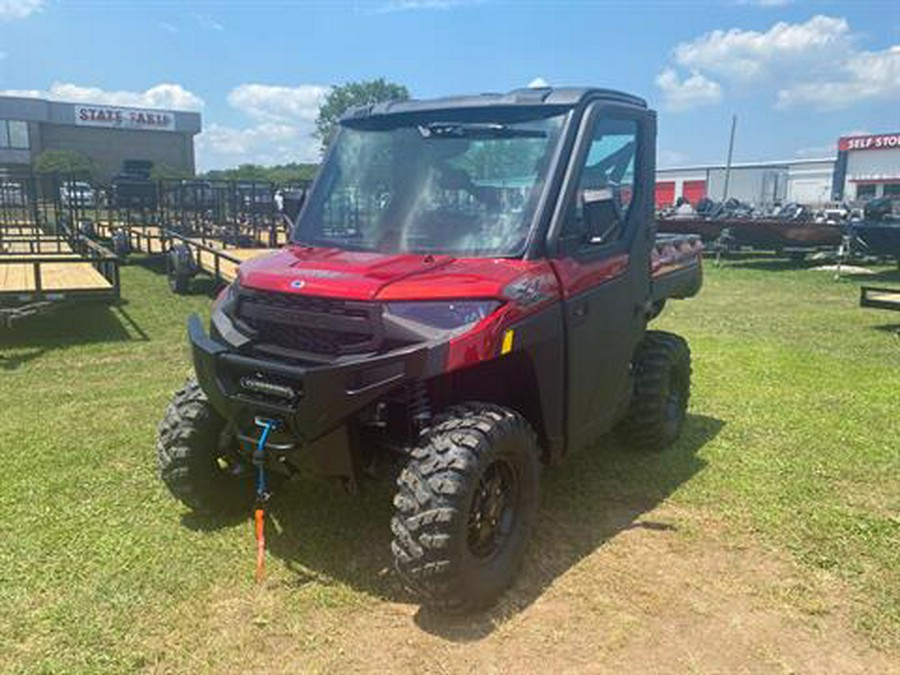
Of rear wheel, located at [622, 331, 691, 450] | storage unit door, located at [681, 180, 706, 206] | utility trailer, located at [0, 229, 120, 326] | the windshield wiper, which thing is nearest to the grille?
the windshield wiper

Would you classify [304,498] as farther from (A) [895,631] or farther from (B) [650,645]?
(A) [895,631]

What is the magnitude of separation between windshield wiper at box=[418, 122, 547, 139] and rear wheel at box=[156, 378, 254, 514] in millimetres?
1849

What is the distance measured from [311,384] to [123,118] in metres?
96.4

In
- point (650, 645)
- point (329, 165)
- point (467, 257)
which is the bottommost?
point (650, 645)

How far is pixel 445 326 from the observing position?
129 inches

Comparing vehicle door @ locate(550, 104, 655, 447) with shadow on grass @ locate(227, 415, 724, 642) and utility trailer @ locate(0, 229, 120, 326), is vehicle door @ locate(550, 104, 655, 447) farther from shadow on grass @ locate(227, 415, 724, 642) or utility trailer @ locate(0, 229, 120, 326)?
utility trailer @ locate(0, 229, 120, 326)

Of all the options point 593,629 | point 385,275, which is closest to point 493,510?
point 593,629

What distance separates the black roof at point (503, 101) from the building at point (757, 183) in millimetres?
45740

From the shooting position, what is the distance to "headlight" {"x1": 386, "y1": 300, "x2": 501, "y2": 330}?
10.8 feet

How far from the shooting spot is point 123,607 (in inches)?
135

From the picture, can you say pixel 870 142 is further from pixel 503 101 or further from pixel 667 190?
pixel 503 101

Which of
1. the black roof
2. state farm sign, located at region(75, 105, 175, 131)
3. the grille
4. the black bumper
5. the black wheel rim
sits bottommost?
the black wheel rim

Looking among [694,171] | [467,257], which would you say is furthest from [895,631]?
[694,171]

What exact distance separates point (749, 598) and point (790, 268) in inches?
694
